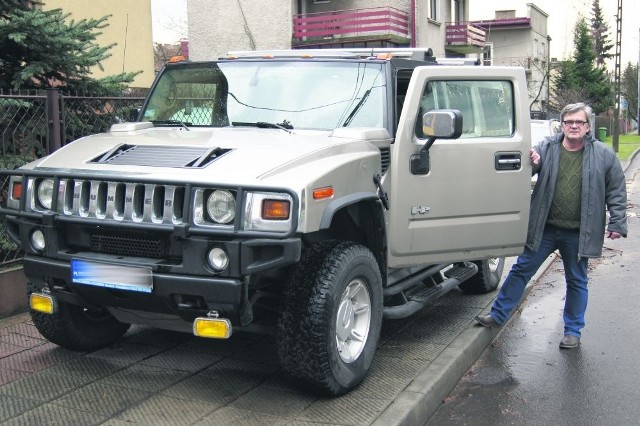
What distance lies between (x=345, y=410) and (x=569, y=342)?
2.48 meters

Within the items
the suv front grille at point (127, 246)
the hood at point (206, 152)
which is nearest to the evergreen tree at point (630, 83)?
the hood at point (206, 152)

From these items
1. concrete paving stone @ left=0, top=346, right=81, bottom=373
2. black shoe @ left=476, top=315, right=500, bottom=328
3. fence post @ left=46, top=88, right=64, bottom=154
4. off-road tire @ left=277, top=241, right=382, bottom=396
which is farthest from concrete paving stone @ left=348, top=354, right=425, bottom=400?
fence post @ left=46, top=88, right=64, bottom=154

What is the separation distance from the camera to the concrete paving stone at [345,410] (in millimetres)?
4230

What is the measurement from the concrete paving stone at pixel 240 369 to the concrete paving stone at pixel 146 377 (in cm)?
18

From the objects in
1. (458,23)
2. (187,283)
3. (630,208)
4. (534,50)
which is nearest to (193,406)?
(187,283)

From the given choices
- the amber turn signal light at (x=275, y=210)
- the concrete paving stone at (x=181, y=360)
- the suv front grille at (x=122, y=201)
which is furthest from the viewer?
the concrete paving stone at (x=181, y=360)

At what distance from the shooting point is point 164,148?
4574 mm

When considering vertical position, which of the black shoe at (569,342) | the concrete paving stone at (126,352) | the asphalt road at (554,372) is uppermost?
the concrete paving stone at (126,352)

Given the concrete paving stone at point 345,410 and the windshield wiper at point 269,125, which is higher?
the windshield wiper at point 269,125

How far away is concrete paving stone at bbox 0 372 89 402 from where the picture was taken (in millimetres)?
4504

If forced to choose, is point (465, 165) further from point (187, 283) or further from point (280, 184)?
point (187, 283)

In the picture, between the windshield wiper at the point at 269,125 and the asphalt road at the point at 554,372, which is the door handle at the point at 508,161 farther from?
the windshield wiper at the point at 269,125

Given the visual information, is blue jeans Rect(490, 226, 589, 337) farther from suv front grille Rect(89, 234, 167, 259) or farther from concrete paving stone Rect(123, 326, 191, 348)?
suv front grille Rect(89, 234, 167, 259)

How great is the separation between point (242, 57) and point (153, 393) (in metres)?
2.77
